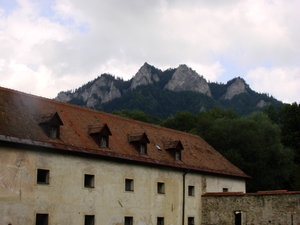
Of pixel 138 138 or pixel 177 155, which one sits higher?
pixel 138 138

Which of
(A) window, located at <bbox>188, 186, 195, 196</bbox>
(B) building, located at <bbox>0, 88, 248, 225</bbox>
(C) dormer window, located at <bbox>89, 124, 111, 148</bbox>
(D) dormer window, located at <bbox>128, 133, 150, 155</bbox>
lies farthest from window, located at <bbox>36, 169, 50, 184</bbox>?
(A) window, located at <bbox>188, 186, 195, 196</bbox>

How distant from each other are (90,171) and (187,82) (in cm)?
15756

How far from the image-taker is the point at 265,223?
30.6m

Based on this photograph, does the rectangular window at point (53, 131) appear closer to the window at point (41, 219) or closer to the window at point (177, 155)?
the window at point (41, 219)

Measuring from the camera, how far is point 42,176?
24656mm

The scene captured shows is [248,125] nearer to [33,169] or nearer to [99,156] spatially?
[99,156]

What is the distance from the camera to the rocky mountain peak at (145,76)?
17738cm

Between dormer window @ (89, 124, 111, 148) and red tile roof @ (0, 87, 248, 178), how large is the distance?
305mm

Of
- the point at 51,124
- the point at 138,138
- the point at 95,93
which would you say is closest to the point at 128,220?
the point at 138,138

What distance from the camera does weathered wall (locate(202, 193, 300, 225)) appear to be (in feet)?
96.3

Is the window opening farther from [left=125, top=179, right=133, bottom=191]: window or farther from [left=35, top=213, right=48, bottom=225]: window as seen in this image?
[left=35, top=213, right=48, bottom=225]: window

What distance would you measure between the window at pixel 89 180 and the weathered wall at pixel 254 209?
11.6 m

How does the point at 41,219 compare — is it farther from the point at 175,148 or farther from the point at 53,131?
the point at 175,148

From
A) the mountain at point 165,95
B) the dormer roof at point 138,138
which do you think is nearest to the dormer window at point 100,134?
the dormer roof at point 138,138
